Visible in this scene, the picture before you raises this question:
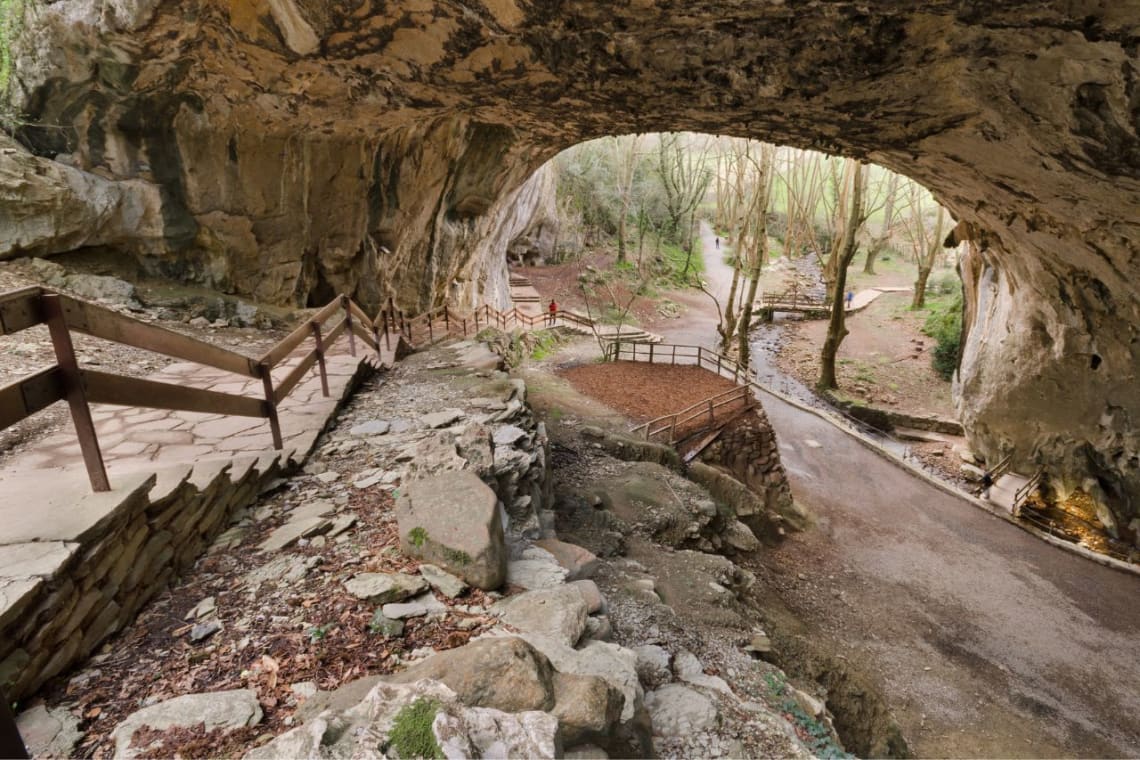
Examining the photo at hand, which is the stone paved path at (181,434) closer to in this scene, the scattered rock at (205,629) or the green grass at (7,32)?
the scattered rock at (205,629)

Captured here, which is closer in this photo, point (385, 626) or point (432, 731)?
point (432, 731)

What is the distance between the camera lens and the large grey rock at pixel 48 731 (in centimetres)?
168

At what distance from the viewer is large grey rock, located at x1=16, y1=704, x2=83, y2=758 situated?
168cm

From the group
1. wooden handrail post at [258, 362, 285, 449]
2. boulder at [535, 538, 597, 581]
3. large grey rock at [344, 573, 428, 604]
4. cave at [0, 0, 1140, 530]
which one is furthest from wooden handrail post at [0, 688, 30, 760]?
cave at [0, 0, 1140, 530]

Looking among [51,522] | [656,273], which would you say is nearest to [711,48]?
[51,522]

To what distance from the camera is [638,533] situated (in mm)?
6113

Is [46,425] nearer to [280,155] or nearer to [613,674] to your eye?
[613,674]

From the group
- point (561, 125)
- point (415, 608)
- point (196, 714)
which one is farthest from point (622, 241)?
point (196, 714)

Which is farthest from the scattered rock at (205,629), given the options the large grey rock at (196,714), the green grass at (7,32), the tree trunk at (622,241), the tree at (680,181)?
the tree at (680,181)

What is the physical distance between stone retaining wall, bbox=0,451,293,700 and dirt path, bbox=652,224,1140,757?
678 centimetres

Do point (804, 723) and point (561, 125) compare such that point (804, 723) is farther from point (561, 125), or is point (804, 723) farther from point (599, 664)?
point (561, 125)

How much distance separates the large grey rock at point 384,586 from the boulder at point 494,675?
60 centimetres

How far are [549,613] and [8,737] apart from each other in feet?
6.06

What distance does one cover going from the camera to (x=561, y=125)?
29.3ft
